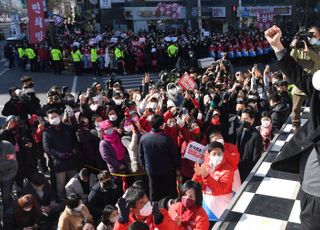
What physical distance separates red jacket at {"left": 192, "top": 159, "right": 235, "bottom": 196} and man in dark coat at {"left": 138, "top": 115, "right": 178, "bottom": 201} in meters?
1.05

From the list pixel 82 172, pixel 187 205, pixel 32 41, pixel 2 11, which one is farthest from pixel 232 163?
pixel 2 11

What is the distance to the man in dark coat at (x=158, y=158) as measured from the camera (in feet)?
18.3

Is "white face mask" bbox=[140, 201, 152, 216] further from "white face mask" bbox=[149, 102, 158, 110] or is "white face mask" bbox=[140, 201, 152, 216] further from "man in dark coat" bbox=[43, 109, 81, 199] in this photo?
"white face mask" bbox=[149, 102, 158, 110]

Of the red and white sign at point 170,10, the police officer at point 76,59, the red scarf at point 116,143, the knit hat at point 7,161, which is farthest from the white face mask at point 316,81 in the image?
the red and white sign at point 170,10

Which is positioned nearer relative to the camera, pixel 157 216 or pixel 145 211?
pixel 157 216

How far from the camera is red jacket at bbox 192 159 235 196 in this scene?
15.2 ft

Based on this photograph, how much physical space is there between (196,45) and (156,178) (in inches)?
646

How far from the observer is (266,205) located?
4.10m

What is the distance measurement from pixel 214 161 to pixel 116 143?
2048mm

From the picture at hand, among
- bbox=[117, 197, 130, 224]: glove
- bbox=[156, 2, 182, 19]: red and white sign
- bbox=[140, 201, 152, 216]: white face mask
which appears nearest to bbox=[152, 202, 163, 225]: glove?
bbox=[140, 201, 152, 216]: white face mask

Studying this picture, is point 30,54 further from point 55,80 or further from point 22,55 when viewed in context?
point 55,80

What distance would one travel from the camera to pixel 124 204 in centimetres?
372

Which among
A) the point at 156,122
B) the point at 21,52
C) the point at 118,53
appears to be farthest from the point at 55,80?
the point at 156,122

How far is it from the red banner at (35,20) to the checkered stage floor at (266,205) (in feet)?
47.2
